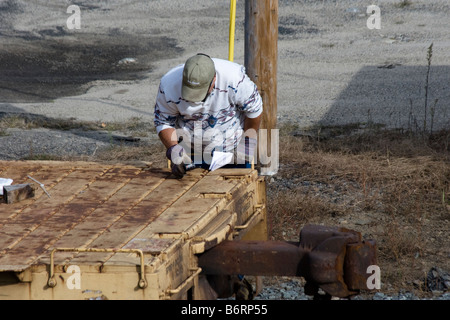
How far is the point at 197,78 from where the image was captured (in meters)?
4.47

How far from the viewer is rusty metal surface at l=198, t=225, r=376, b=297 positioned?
3.44 m

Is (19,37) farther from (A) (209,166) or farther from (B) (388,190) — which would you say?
(A) (209,166)

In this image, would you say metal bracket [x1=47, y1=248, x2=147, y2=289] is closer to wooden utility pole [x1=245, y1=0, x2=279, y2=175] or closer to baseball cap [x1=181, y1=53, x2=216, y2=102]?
baseball cap [x1=181, y1=53, x2=216, y2=102]

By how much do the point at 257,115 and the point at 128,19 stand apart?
13707 mm

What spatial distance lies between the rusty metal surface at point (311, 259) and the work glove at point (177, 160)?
3.02 feet

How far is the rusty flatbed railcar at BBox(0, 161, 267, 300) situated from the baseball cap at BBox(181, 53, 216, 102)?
471 millimetres

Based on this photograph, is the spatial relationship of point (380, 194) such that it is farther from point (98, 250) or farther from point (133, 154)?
point (98, 250)

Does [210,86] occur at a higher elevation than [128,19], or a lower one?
lower

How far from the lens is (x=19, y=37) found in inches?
675

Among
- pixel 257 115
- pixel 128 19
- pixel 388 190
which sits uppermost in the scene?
pixel 128 19

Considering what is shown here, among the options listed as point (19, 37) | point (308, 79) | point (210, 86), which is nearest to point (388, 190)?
point (210, 86)

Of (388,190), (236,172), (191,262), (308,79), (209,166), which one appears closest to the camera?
(191,262)

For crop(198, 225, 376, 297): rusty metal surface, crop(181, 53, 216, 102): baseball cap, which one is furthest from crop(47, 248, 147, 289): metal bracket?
crop(181, 53, 216, 102): baseball cap

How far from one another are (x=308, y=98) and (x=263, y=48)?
169 inches
